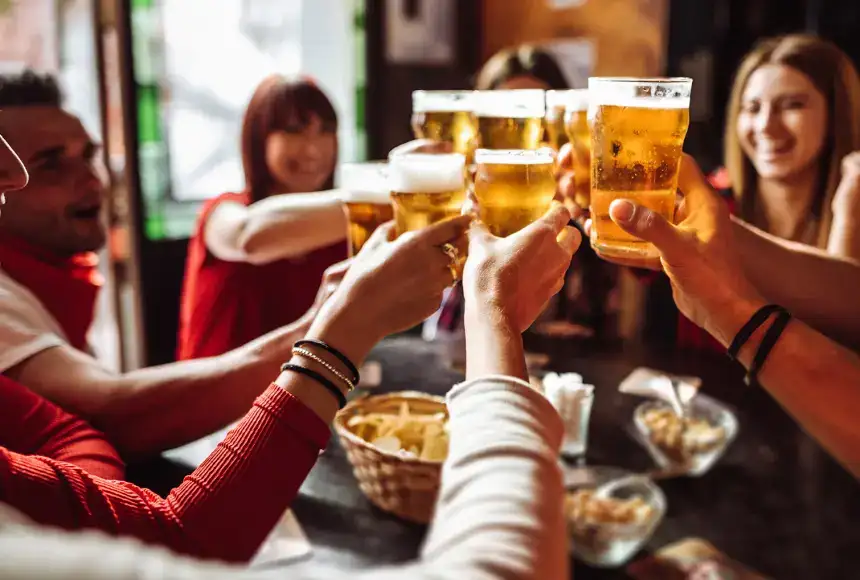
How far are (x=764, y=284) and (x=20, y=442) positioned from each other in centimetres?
126

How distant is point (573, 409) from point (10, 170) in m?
1.08

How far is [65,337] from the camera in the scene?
1.53m

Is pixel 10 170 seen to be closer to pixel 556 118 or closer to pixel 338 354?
pixel 338 354

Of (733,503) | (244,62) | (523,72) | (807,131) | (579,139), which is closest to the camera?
(579,139)

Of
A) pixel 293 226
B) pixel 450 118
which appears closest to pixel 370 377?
pixel 293 226

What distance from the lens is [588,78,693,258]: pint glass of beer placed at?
923mm

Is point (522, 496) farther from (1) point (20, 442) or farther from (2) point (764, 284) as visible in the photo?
(2) point (764, 284)

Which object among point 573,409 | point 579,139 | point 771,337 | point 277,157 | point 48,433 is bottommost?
point 573,409

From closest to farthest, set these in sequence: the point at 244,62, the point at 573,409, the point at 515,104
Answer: the point at 515,104, the point at 573,409, the point at 244,62

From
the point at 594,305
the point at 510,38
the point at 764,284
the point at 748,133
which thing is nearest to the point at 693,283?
the point at 764,284

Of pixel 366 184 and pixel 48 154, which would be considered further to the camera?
pixel 48 154

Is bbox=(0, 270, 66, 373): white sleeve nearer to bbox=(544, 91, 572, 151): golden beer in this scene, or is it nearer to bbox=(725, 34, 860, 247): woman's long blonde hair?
bbox=(544, 91, 572, 151): golden beer

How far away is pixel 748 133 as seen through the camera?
2.46 meters

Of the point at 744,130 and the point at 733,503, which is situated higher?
the point at 744,130
